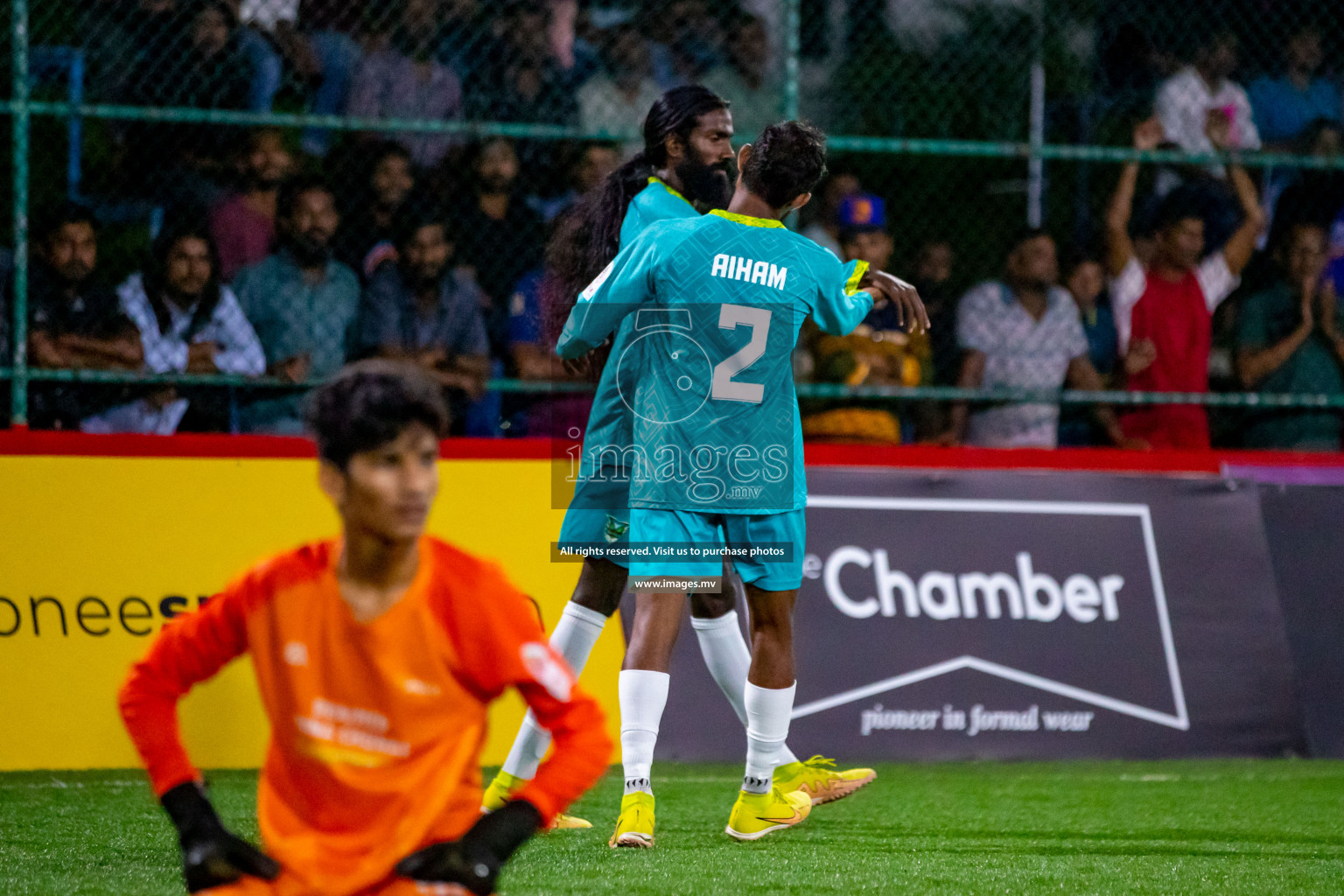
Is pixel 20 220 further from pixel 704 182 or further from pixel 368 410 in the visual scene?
pixel 368 410

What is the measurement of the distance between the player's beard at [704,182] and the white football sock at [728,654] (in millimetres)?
1249

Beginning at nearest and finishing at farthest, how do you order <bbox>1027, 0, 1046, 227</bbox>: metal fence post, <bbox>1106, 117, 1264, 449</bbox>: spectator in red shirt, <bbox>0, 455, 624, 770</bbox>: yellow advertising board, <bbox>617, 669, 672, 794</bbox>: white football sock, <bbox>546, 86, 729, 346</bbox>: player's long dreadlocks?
1. <bbox>617, 669, 672, 794</bbox>: white football sock
2. <bbox>546, 86, 729, 346</bbox>: player's long dreadlocks
3. <bbox>0, 455, 624, 770</bbox>: yellow advertising board
4. <bbox>1106, 117, 1264, 449</bbox>: spectator in red shirt
5. <bbox>1027, 0, 1046, 227</bbox>: metal fence post

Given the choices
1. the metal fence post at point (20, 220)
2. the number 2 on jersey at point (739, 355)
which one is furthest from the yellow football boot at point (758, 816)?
the metal fence post at point (20, 220)

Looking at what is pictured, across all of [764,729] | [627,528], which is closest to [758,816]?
[764,729]

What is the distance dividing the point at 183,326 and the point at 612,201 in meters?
2.65

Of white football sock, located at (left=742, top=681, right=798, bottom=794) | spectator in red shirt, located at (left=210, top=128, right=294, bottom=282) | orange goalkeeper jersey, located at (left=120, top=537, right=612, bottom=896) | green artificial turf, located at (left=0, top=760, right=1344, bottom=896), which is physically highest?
spectator in red shirt, located at (left=210, top=128, right=294, bottom=282)

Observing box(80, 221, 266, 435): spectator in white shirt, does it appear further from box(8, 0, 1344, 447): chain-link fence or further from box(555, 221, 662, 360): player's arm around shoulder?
box(555, 221, 662, 360): player's arm around shoulder

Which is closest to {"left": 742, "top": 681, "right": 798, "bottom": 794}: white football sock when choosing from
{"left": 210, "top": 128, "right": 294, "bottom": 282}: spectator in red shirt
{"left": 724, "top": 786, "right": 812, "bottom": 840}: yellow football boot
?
{"left": 724, "top": 786, "right": 812, "bottom": 840}: yellow football boot

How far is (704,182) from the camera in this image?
4.84 meters

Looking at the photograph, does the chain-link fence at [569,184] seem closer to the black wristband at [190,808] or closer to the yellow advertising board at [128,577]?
the yellow advertising board at [128,577]

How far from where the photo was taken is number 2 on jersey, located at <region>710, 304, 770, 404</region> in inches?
172

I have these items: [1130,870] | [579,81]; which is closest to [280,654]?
[1130,870]

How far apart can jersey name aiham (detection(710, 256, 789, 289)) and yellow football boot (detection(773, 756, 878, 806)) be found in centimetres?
150

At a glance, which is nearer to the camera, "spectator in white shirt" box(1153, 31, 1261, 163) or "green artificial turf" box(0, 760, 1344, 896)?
"green artificial turf" box(0, 760, 1344, 896)
